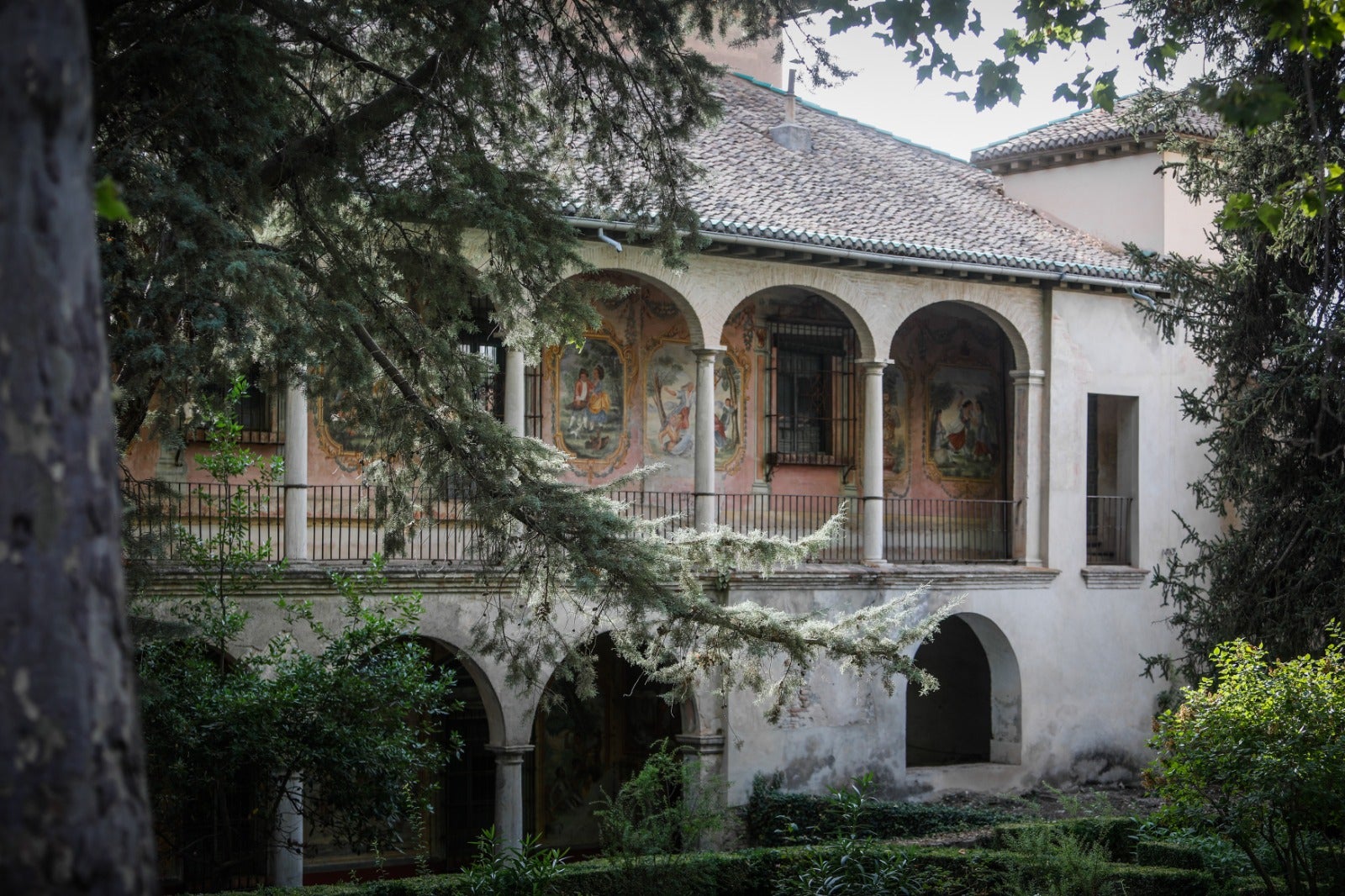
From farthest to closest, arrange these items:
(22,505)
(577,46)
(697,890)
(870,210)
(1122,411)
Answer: (1122,411) < (870,210) < (697,890) < (577,46) < (22,505)

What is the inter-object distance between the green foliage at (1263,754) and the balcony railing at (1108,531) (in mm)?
10122

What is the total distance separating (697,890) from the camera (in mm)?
10195

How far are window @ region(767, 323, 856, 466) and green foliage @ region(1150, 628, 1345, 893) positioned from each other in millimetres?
9218

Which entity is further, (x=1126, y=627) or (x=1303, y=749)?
(x=1126, y=627)

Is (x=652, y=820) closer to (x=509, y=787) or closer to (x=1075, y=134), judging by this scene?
(x=509, y=787)

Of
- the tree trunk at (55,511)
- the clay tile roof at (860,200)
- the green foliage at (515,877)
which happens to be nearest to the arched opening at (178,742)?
the green foliage at (515,877)

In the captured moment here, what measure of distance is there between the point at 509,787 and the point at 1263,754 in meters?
8.27

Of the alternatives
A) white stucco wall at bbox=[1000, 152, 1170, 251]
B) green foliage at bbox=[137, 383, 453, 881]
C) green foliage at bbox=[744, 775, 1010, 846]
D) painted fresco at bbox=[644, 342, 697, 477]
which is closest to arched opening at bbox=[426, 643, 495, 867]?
painted fresco at bbox=[644, 342, 697, 477]

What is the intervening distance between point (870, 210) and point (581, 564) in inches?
459

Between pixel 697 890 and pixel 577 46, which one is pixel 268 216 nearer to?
pixel 577 46

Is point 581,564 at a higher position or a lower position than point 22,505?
lower

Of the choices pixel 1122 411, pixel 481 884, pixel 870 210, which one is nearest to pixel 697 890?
pixel 481 884

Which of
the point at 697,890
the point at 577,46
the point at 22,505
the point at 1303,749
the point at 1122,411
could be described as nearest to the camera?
the point at 22,505

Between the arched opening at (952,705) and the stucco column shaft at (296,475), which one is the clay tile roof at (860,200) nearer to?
the stucco column shaft at (296,475)
